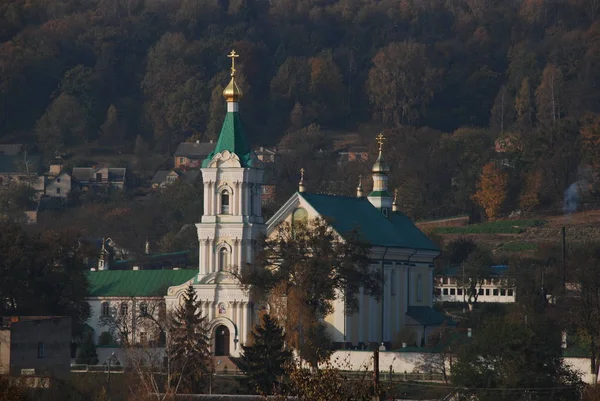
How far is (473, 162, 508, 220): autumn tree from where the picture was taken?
12306 centimetres

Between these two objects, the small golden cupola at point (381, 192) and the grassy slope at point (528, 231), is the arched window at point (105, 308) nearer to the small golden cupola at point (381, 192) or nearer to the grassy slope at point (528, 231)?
the small golden cupola at point (381, 192)

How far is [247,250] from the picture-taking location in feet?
270

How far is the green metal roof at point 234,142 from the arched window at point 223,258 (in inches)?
134

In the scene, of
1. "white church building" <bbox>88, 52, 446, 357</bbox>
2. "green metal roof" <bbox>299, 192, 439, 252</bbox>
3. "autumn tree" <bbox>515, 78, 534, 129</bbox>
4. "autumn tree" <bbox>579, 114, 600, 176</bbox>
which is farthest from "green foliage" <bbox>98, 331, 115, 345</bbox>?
"autumn tree" <bbox>515, 78, 534, 129</bbox>

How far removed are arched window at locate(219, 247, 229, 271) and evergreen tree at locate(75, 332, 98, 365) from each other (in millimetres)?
5804

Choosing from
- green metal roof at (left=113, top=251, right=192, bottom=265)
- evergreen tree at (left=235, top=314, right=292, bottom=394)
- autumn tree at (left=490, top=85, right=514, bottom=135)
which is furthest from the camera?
autumn tree at (left=490, top=85, right=514, bottom=135)

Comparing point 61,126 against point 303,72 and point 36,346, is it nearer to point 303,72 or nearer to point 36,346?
point 303,72

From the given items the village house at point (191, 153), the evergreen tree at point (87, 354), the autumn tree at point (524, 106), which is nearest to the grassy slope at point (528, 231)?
the evergreen tree at point (87, 354)

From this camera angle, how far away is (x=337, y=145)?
156 meters

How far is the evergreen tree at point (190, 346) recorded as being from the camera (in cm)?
6906

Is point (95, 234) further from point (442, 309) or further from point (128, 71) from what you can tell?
point (128, 71)

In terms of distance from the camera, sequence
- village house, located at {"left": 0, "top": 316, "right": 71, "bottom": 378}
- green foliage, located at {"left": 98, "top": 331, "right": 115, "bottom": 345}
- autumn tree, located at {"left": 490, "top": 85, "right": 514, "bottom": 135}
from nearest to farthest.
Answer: village house, located at {"left": 0, "top": 316, "right": 71, "bottom": 378} < green foliage, located at {"left": 98, "top": 331, "right": 115, "bottom": 345} < autumn tree, located at {"left": 490, "top": 85, "right": 514, "bottom": 135}

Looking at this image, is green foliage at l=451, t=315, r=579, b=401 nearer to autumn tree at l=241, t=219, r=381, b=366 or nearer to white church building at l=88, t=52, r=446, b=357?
autumn tree at l=241, t=219, r=381, b=366

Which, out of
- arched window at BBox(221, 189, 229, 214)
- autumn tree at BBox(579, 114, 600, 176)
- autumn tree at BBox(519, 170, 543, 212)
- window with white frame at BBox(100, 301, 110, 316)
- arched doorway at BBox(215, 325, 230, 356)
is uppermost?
autumn tree at BBox(579, 114, 600, 176)
